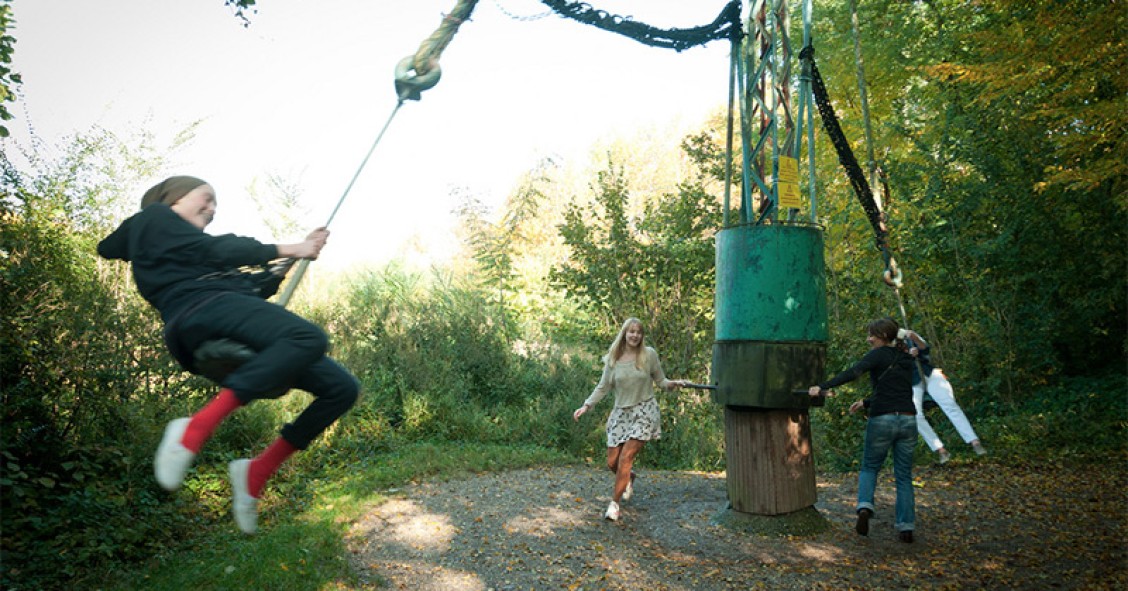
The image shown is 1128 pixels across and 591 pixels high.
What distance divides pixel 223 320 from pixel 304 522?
5449 mm

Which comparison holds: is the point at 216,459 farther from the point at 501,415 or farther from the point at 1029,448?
the point at 1029,448

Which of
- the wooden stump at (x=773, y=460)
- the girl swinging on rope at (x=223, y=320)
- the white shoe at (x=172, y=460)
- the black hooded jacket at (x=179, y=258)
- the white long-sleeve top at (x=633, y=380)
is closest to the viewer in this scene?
the white shoe at (x=172, y=460)

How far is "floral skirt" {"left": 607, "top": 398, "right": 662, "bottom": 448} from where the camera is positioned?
8.20 meters

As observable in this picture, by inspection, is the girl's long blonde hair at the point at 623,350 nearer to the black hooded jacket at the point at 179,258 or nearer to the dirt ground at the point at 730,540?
the dirt ground at the point at 730,540

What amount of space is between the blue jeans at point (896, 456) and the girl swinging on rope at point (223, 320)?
4943 millimetres

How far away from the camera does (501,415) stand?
1372 cm

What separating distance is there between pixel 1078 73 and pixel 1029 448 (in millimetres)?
4705

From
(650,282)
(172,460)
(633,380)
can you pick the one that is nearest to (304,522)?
(633,380)

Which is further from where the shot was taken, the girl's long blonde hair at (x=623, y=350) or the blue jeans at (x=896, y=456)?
the girl's long blonde hair at (x=623, y=350)

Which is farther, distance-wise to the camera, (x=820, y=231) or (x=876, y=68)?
(x=876, y=68)

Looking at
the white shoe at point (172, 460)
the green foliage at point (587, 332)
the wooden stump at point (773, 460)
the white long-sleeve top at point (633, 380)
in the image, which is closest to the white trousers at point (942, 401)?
the wooden stump at point (773, 460)

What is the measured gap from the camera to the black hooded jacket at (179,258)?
3752mm

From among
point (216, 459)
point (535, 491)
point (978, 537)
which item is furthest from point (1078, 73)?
point (216, 459)

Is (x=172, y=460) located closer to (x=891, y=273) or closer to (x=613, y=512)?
(x=613, y=512)
